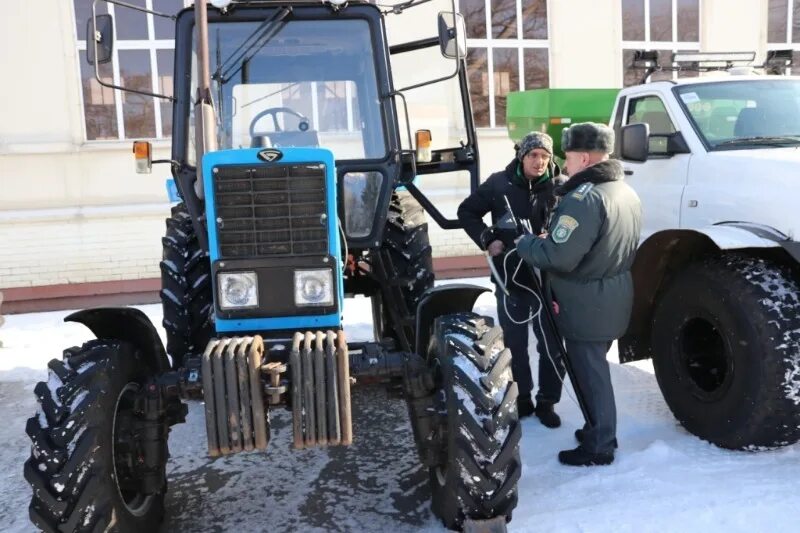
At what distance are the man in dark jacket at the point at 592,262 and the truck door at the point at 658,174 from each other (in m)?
0.99

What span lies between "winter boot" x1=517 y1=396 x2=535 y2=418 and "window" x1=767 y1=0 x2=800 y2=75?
9167 mm

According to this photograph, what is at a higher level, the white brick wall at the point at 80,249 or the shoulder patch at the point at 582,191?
the shoulder patch at the point at 582,191

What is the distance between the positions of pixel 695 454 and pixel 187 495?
104 inches

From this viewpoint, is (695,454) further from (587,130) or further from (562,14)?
(562,14)

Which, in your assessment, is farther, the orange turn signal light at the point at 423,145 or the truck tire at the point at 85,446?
the orange turn signal light at the point at 423,145

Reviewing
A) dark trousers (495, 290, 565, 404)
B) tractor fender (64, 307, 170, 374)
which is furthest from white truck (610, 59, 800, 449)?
tractor fender (64, 307, 170, 374)

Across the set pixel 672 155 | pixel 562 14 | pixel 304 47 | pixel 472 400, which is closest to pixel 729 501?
pixel 472 400

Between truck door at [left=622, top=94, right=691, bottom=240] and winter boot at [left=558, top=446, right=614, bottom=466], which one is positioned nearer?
winter boot at [left=558, top=446, right=614, bottom=466]

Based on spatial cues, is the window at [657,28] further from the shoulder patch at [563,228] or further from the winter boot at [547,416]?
the shoulder patch at [563,228]

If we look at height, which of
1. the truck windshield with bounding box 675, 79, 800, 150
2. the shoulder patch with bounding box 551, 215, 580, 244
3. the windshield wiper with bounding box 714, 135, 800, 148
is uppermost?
the truck windshield with bounding box 675, 79, 800, 150

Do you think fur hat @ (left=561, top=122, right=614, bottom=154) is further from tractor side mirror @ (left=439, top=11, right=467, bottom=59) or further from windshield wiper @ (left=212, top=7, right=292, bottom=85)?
windshield wiper @ (left=212, top=7, right=292, bottom=85)

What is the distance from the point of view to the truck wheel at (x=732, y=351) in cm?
364

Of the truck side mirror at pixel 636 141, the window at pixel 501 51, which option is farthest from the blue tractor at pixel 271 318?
the window at pixel 501 51

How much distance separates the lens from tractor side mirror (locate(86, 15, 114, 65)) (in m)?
3.75
